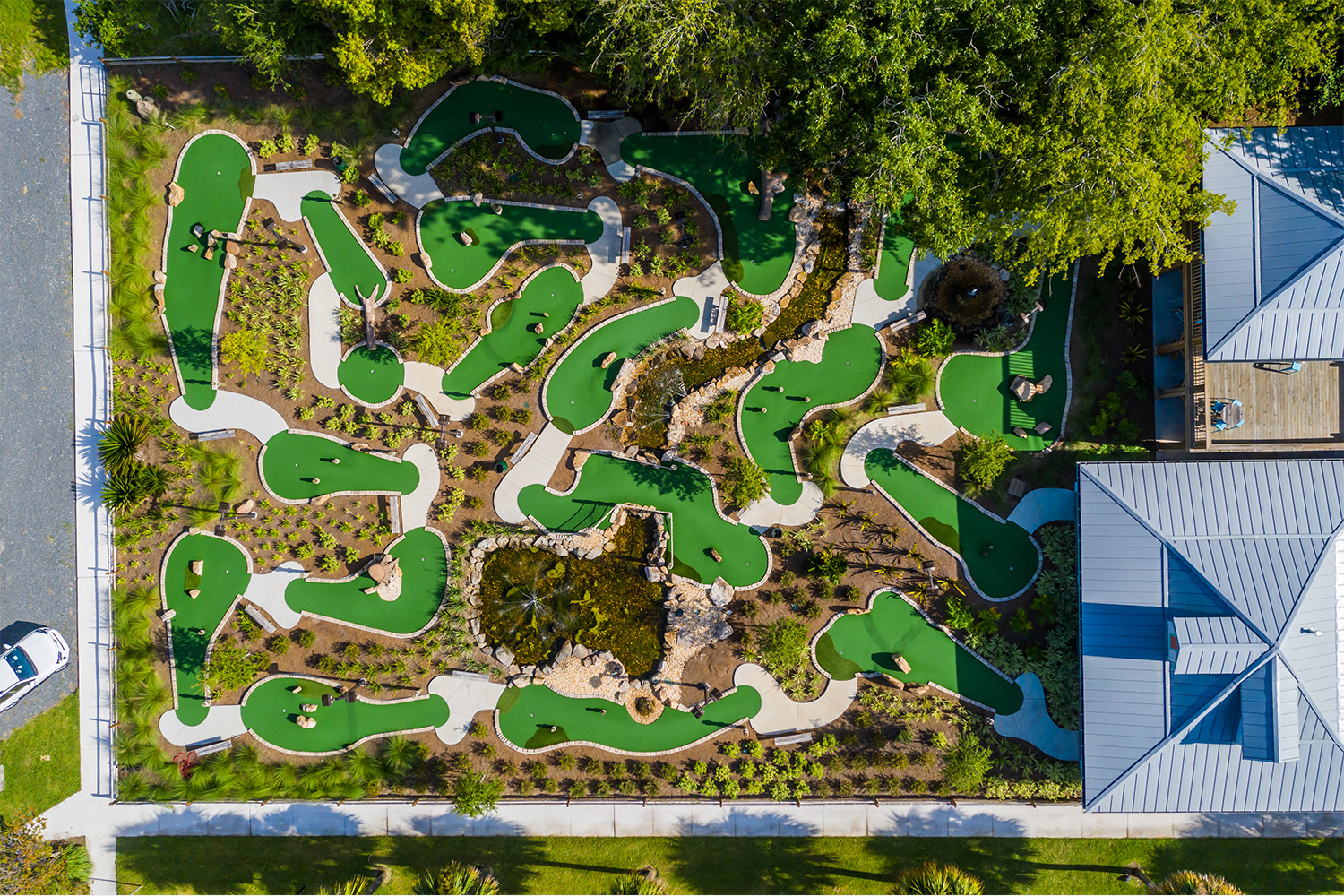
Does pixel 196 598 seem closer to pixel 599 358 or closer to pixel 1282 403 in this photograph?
pixel 599 358

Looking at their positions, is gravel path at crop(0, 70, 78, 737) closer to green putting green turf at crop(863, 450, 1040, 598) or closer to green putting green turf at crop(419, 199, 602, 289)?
green putting green turf at crop(419, 199, 602, 289)

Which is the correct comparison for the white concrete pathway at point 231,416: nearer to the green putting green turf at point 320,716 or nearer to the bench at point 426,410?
the bench at point 426,410

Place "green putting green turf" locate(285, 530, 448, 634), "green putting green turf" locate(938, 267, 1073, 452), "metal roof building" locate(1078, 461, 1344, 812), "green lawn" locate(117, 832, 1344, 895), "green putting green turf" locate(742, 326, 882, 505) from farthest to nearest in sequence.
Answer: "green putting green turf" locate(285, 530, 448, 634), "green putting green turf" locate(742, 326, 882, 505), "green putting green turf" locate(938, 267, 1073, 452), "green lawn" locate(117, 832, 1344, 895), "metal roof building" locate(1078, 461, 1344, 812)

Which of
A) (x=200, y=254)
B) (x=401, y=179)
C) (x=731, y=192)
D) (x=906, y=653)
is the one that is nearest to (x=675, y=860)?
(x=906, y=653)

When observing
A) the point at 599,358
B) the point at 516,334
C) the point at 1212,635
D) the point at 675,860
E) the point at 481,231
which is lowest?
the point at 675,860

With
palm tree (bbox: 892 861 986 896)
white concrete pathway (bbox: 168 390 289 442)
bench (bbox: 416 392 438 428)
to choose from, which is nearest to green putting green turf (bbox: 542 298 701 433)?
bench (bbox: 416 392 438 428)

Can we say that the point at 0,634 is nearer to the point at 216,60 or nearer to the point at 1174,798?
the point at 216,60

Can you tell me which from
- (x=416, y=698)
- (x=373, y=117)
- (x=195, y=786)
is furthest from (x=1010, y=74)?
(x=195, y=786)
